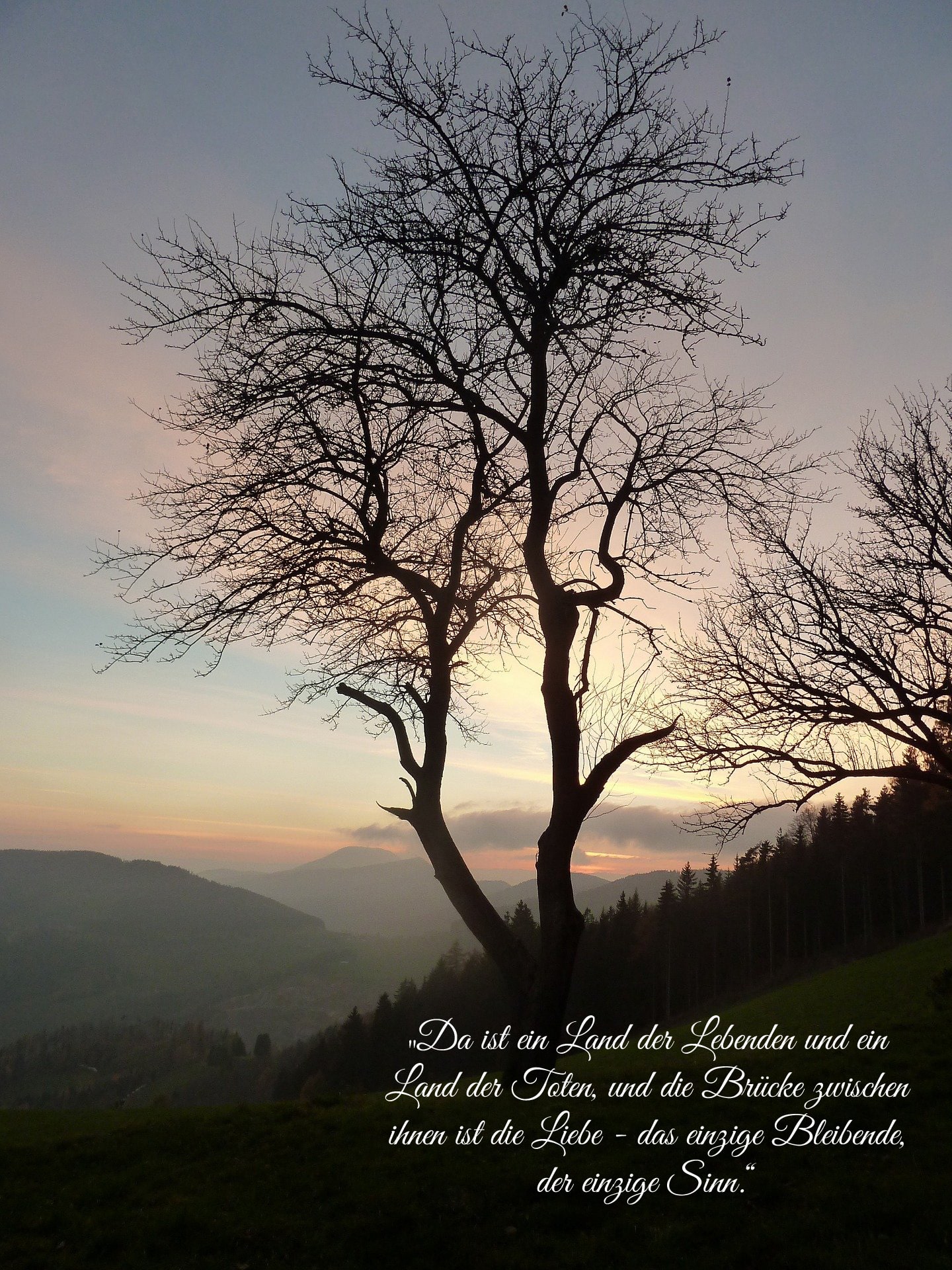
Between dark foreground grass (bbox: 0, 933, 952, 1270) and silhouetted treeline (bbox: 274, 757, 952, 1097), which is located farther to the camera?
silhouetted treeline (bbox: 274, 757, 952, 1097)

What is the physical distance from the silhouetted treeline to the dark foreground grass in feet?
171

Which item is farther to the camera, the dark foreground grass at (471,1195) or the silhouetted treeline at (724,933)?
the silhouetted treeline at (724,933)

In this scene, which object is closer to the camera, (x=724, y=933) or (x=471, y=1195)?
(x=471, y=1195)

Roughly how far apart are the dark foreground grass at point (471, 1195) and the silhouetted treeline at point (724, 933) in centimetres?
5210

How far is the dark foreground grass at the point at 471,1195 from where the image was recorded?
5.46m

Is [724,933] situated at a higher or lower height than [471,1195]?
lower

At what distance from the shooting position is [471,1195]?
648 centimetres

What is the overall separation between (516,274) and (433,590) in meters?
3.76

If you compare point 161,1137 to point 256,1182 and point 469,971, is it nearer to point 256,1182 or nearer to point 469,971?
point 256,1182

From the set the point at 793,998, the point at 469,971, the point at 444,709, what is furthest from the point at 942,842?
the point at 444,709

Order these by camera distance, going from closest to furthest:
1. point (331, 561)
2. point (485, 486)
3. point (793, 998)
Result: point (331, 561), point (485, 486), point (793, 998)

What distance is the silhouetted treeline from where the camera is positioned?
59.7 metres

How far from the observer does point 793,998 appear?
43750mm

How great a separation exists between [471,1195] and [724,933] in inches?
2645
